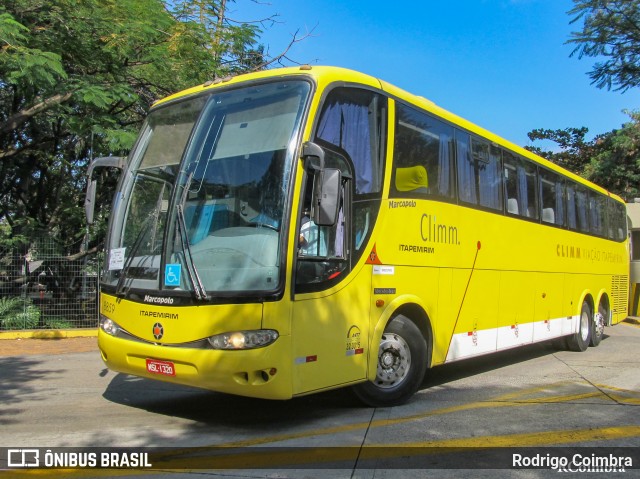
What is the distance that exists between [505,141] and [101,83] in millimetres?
8066

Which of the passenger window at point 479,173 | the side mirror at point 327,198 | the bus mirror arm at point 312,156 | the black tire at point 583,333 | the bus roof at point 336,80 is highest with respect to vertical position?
the bus roof at point 336,80

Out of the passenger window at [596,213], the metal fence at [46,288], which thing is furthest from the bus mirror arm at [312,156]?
the metal fence at [46,288]

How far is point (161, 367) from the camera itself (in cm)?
510

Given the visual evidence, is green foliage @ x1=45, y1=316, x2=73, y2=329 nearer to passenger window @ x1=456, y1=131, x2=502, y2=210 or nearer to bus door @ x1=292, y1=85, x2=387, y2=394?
bus door @ x1=292, y1=85, x2=387, y2=394

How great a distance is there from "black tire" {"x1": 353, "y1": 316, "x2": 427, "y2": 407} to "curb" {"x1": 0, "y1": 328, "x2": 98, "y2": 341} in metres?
8.86

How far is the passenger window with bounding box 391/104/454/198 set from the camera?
6.23 meters

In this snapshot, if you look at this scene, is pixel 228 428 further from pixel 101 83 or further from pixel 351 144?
pixel 101 83

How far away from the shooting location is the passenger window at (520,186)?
8.62m

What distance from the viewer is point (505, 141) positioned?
877cm

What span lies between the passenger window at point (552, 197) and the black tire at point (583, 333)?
231cm
